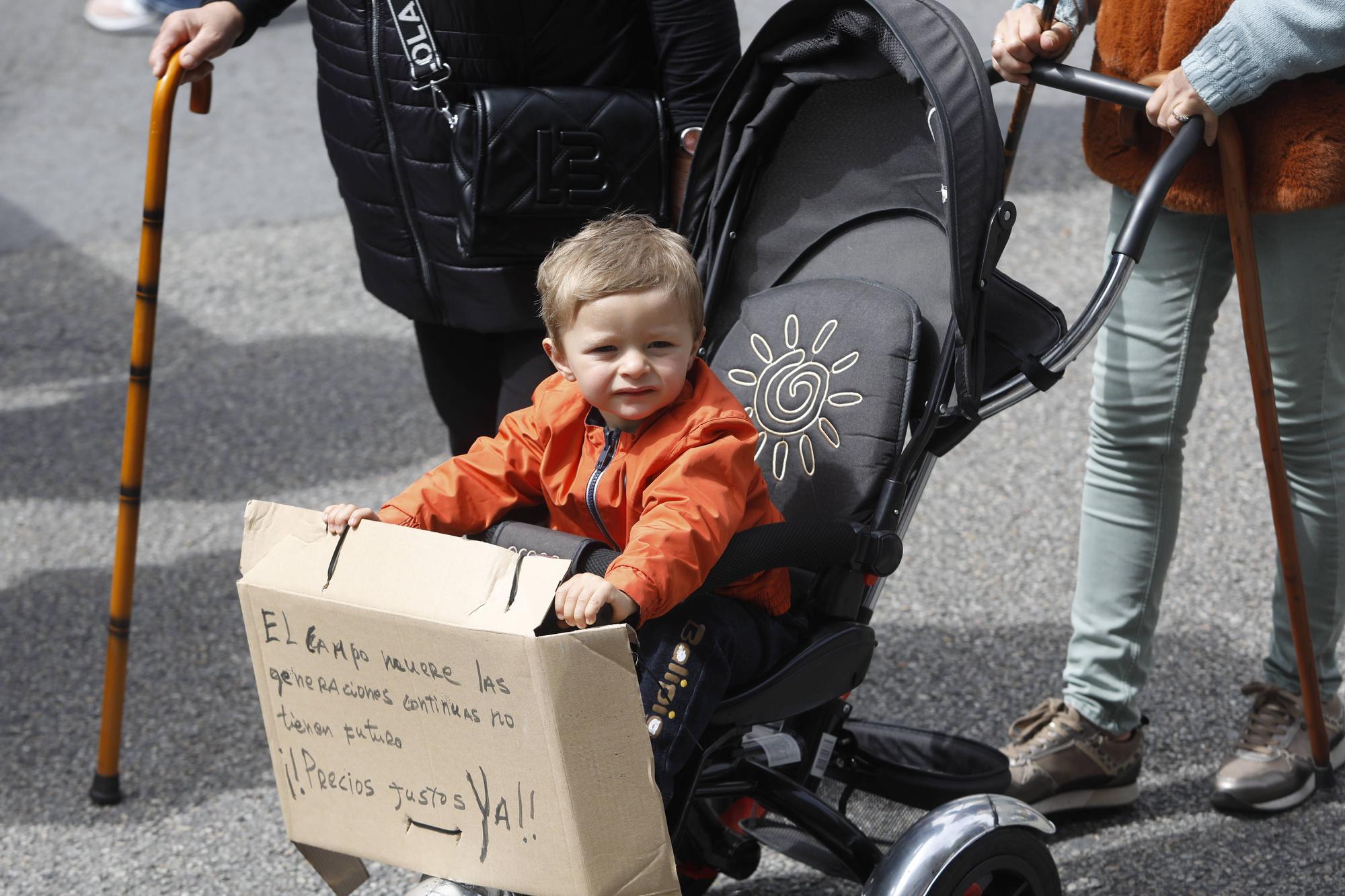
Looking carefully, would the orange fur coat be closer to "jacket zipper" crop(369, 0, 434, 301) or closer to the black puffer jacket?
the black puffer jacket

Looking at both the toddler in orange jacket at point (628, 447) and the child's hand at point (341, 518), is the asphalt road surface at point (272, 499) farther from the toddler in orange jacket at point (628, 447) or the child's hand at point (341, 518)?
the child's hand at point (341, 518)

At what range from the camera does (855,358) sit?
6.84ft

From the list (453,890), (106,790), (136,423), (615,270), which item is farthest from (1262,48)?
(106,790)

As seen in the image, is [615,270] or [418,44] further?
[418,44]

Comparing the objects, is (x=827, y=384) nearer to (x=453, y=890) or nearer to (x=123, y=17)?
(x=453, y=890)

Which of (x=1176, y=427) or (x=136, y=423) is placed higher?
(x=1176, y=427)

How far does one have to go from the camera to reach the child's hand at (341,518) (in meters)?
1.71

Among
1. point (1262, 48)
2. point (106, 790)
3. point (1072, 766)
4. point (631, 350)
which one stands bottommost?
point (106, 790)

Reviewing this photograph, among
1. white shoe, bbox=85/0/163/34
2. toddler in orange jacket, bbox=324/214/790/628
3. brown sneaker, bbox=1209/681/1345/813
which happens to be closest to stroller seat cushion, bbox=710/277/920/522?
toddler in orange jacket, bbox=324/214/790/628

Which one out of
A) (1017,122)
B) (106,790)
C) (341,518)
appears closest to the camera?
(341,518)

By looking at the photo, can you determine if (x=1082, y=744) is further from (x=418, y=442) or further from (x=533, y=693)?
(x=418, y=442)

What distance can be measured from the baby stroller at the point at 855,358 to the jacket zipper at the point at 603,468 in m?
0.11

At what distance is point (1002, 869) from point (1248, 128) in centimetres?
122

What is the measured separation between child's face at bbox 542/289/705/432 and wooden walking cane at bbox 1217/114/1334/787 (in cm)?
89
